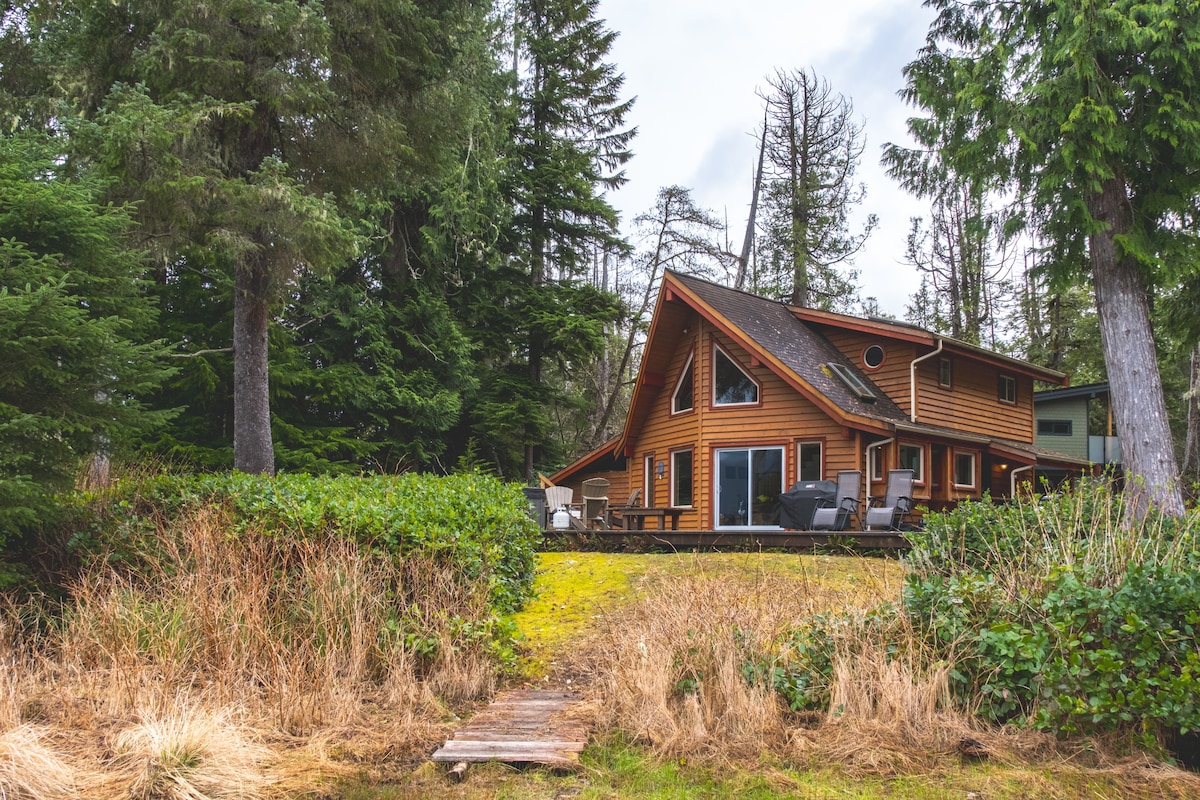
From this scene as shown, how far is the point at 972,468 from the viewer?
17.1 m

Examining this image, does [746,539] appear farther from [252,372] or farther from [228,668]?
[228,668]

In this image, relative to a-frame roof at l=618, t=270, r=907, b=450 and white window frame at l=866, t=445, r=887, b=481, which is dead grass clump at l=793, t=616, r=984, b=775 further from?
white window frame at l=866, t=445, r=887, b=481

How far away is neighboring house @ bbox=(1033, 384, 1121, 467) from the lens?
81.0 ft

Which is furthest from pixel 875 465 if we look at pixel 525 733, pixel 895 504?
pixel 525 733

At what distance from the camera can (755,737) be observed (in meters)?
4.15

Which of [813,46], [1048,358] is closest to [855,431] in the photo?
[813,46]

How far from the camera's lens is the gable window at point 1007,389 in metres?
18.5

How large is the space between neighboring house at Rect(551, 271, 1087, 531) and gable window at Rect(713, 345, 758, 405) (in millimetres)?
23

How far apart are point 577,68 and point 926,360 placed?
13.4 metres

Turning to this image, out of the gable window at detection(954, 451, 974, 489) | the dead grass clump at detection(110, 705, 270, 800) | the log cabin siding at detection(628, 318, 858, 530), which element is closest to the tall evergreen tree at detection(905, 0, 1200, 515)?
the log cabin siding at detection(628, 318, 858, 530)

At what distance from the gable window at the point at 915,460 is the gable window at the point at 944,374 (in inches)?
68.5

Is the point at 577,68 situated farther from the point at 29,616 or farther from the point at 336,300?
the point at 29,616

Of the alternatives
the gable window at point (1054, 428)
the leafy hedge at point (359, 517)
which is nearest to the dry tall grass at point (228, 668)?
the leafy hedge at point (359, 517)

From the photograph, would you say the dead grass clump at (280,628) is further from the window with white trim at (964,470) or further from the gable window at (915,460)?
the window with white trim at (964,470)
